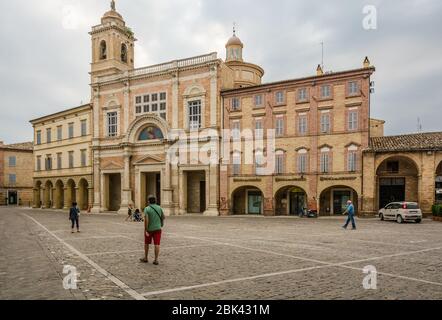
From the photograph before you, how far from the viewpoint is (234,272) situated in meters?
9.02

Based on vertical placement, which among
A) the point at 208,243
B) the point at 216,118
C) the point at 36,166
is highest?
the point at 216,118

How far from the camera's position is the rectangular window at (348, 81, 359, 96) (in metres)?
29.3

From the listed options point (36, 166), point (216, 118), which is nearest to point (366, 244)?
point (216, 118)

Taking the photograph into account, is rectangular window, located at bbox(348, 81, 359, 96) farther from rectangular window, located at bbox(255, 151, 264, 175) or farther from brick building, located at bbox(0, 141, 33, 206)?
brick building, located at bbox(0, 141, 33, 206)

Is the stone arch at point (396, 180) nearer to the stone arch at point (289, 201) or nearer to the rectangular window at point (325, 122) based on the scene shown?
the rectangular window at point (325, 122)

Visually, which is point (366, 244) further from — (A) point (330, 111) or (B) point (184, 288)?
Answer: (A) point (330, 111)

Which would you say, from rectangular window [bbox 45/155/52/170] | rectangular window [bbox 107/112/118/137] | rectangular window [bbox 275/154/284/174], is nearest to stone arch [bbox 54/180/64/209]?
rectangular window [bbox 45/155/52/170]

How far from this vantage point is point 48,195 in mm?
51406

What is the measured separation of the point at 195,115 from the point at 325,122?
12706 millimetres

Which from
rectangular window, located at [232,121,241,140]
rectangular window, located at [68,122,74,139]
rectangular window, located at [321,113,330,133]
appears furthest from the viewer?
rectangular window, located at [68,122,74,139]

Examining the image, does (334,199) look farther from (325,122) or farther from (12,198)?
(12,198)

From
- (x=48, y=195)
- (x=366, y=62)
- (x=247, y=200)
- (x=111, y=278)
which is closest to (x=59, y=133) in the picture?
(x=48, y=195)

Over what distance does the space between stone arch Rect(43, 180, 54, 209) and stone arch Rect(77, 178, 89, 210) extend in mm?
7721
